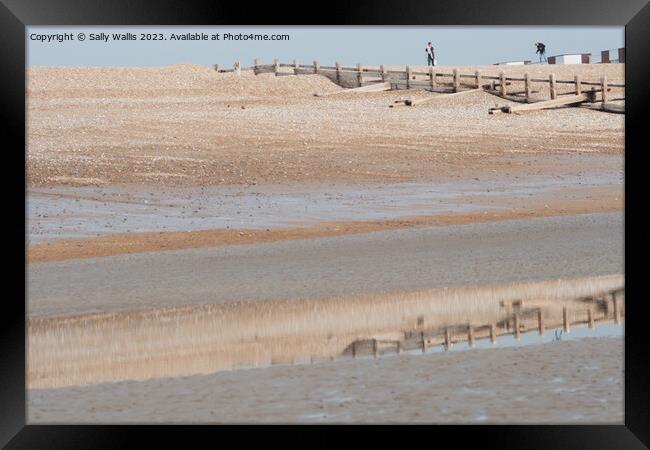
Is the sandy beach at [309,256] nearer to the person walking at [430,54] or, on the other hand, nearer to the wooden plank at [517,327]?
the wooden plank at [517,327]

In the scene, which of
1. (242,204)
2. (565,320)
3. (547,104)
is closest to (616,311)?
(565,320)

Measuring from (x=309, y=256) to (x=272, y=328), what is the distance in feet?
14.0

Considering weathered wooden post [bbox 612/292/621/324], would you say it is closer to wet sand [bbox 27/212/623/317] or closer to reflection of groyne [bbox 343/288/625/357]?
reflection of groyne [bbox 343/288/625/357]

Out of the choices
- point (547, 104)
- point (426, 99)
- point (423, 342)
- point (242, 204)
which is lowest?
point (423, 342)

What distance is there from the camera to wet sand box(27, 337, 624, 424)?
19.6ft

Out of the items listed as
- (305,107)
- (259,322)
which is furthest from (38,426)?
(305,107)

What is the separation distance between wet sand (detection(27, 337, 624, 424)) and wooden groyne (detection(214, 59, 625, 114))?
23484 millimetres

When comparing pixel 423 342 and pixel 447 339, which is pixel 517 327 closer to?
pixel 447 339

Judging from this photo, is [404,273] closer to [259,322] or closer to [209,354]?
[259,322]

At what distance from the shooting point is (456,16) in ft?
16.7

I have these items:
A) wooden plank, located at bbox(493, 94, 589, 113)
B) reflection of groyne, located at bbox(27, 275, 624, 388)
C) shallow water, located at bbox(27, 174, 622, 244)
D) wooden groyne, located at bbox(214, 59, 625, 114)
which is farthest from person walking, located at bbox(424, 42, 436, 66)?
reflection of groyne, located at bbox(27, 275, 624, 388)

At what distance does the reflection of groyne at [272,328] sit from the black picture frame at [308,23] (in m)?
2.01

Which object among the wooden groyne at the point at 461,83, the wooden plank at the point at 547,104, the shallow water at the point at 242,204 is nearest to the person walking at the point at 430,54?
the wooden groyne at the point at 461,83

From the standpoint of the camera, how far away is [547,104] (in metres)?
32.5
